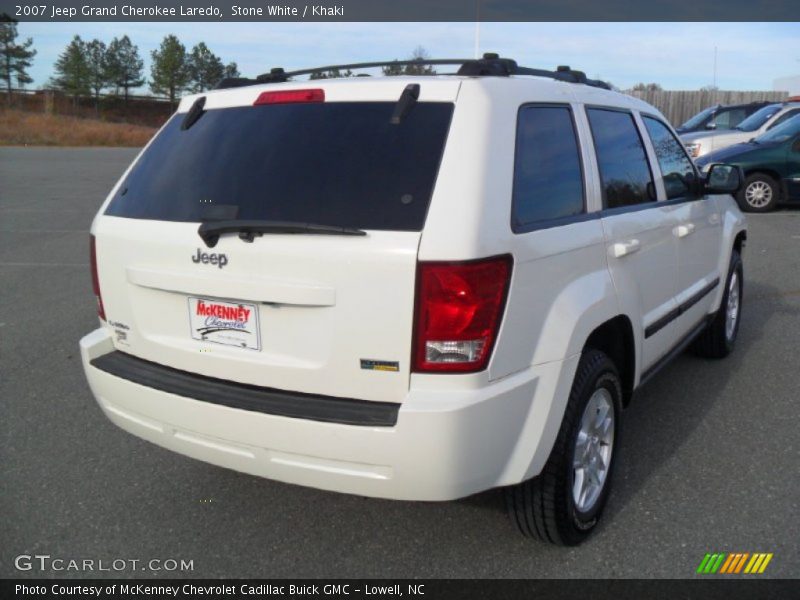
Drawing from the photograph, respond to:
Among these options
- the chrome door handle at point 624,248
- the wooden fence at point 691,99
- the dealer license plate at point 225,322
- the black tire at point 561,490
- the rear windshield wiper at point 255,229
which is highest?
the wooden fence at point 691,99

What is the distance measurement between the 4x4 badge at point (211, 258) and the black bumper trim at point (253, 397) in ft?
1.51

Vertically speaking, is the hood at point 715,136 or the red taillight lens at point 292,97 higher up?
the hood at point 715,136

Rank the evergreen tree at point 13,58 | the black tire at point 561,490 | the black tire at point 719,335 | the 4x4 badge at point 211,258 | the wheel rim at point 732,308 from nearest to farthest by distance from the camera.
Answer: the 4x4 badge at point 211,258 < the black tire at point 561,490 < the black tire at point 719,335 < the wheel rim at point 732,308 < the evergreen tree at point 13,58

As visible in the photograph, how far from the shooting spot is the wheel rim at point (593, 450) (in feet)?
10.4

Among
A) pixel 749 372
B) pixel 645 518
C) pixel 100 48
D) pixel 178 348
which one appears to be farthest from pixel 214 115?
pixel 100 48

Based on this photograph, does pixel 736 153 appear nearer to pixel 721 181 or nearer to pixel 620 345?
pixel 721 181

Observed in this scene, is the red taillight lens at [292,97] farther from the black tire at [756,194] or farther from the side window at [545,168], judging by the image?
the black tire at [756,194]

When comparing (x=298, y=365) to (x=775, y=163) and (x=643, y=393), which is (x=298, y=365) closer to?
(x=643, y=393)

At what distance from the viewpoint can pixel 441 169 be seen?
2.60 meters

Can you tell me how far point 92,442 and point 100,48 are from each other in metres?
90.3

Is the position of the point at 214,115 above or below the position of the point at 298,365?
above

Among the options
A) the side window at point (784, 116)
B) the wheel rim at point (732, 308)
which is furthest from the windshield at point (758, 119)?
the wheel rim at point (732, 308)

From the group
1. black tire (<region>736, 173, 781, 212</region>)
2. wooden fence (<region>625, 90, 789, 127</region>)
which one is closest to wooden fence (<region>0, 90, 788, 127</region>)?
wooden fence (<region>625, 90, 789, 127</region>)

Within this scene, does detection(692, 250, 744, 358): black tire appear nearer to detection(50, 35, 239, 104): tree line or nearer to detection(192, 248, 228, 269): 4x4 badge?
detection(192, 248, 228, 269): 4x4 badge
